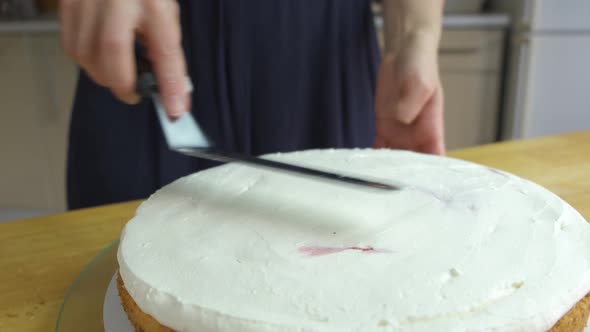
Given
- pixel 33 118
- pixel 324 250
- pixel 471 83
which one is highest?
pixel 324 250

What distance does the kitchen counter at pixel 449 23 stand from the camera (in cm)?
212

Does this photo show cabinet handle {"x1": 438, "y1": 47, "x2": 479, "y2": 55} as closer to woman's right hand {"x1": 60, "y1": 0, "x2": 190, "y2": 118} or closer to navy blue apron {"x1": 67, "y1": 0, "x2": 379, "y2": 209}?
navy blue apron {"x1": 67, "y1": 0, "x2": 379, "y2": 209}

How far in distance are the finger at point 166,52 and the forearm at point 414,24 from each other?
445 millimetres

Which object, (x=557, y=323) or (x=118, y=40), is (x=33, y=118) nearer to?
(x=118, y=40)

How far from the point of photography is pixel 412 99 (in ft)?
2.79

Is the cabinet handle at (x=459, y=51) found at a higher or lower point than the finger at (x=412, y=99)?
lower

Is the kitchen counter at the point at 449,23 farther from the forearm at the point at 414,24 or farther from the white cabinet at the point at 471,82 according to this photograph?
the forearm at the point at 414,24

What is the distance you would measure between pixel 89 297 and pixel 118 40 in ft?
0.96

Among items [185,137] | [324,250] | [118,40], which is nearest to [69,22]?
[118,40]

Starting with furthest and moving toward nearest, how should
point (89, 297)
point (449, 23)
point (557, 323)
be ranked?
1. point (449, 23)
2. point (89, 297)
3. point (557, 323)

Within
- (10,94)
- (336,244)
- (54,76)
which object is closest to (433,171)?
(336,244)

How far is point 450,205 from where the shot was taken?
61 centimetres

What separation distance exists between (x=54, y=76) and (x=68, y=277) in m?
1.82

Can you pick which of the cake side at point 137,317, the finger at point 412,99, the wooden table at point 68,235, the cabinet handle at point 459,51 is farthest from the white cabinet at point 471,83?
the cake side at point 137,317
